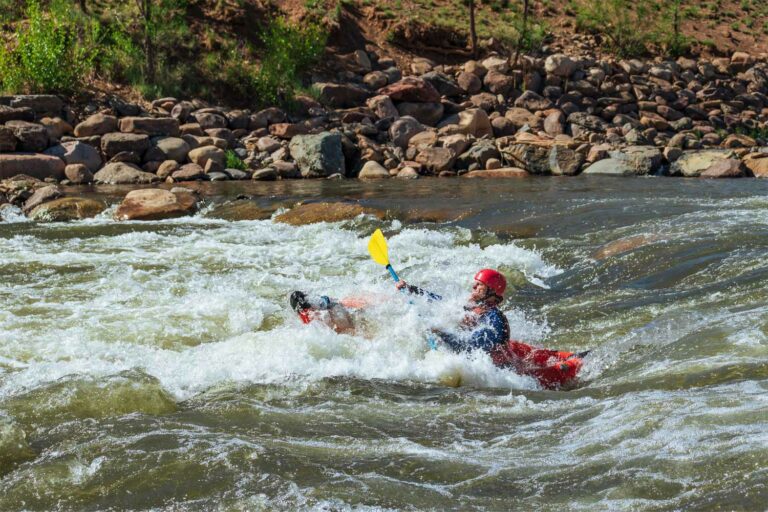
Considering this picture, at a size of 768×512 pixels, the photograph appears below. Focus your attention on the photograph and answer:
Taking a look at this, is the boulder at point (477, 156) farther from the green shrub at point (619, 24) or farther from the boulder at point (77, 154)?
the green shrub at point (619, 24)

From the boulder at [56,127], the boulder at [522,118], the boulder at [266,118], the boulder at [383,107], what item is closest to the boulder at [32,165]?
the boulder at [56,127]

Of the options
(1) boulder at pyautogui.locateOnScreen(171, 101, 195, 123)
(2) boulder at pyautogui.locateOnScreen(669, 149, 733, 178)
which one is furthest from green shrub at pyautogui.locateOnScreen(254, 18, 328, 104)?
(2) boulder at pyautogui.locateOnScreen(669, 149, 733, 178)

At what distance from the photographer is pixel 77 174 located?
44.2 ft

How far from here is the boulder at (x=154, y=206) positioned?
35.4 ft

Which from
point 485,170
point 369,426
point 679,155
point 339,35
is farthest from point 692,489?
point 339,35

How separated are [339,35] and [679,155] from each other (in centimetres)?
916

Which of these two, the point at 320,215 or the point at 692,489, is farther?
Answer: the point at 320,215

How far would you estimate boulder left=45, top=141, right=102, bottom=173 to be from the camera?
13.8 metres

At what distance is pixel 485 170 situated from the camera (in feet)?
49.7

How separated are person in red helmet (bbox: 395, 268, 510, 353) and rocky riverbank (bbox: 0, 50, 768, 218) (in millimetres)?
6679

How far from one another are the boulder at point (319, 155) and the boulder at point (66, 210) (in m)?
4.59

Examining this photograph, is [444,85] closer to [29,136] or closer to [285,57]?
[285,57]

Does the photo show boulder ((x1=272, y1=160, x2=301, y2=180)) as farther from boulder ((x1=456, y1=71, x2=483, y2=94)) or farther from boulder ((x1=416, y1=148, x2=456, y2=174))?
boulder ((x1=456, y1=71, x2=483, y2=94))

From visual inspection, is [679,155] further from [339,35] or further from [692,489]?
[692,489]
